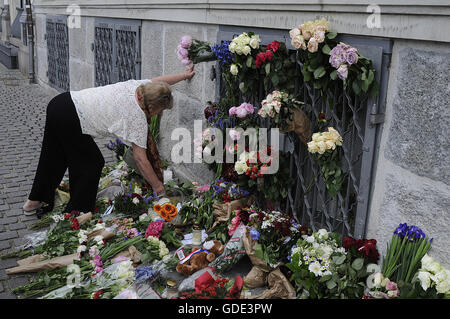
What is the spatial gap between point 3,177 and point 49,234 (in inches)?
83.4

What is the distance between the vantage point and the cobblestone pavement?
4227 millimetres

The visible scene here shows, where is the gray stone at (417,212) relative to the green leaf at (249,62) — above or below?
below

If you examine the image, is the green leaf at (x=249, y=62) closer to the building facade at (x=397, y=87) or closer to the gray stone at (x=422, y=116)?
the building facade at (x=397, y=87)

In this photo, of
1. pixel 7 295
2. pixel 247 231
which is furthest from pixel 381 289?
pixel 7 295

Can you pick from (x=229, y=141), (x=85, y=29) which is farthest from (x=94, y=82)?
(x=229, y=141)

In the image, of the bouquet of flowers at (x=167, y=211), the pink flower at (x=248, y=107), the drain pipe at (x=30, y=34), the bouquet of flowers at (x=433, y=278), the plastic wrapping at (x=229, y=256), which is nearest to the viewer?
the bouquet of flowers at (x=433, y=278)

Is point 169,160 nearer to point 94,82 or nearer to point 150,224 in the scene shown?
point 150,224

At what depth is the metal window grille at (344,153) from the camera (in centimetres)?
293

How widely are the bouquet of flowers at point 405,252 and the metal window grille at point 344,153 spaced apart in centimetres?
35

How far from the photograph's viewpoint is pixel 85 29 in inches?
350

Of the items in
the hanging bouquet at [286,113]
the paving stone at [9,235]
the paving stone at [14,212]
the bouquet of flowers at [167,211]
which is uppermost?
the hanging bouquet at [286,113]

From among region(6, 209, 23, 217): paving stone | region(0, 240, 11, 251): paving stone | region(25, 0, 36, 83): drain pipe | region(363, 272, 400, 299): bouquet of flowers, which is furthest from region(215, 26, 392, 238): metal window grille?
region(25, 0, 36, 83): drain pipe

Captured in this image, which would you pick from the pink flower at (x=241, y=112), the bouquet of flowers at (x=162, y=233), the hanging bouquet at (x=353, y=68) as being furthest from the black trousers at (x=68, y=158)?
the hanging bouquet at (x=353, y=68)

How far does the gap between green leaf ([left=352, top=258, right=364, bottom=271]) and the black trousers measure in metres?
2.65
